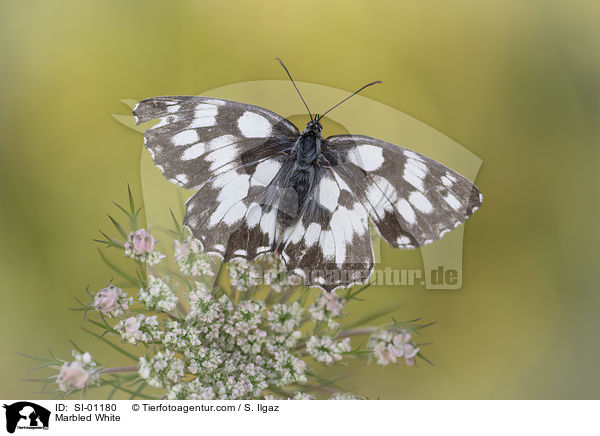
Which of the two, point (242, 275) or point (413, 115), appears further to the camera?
point (413, 115)

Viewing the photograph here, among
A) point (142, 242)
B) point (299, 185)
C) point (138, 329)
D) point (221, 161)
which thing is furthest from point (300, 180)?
point (138, 329)

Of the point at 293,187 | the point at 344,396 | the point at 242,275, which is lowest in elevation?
the point at 344,396

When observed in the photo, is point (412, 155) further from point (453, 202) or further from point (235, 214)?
point (235, 214)

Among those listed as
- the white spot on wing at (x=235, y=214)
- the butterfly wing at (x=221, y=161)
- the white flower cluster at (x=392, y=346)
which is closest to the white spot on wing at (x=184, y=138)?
the butterfly wing at (x=221, y=161)

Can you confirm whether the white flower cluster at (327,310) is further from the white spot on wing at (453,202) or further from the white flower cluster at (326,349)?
the white spot on wing at (453,202)

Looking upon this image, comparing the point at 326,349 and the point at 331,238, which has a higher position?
the point at 331,238
